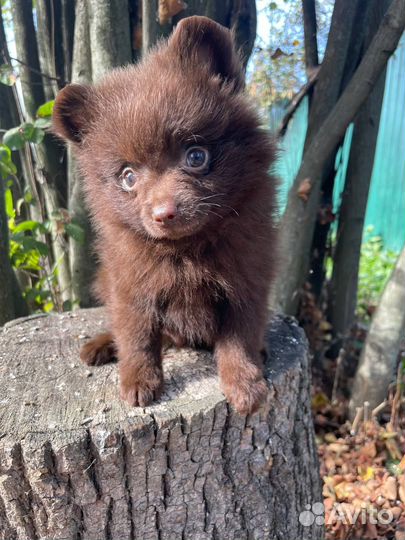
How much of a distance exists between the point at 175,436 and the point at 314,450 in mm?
960

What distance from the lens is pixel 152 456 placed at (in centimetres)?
178

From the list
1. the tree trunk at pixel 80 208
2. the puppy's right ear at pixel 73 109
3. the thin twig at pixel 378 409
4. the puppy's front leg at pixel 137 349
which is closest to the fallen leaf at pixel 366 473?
the thin twig at pixel 378 409

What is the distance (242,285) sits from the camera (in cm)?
205

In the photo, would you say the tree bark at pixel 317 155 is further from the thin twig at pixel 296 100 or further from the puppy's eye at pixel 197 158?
the puppy's eye at pixel 197 158

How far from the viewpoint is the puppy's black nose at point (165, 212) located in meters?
1.65

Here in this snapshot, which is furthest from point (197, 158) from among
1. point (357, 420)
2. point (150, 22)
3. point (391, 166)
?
point (391, 166)

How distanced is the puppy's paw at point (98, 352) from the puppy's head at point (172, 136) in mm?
660

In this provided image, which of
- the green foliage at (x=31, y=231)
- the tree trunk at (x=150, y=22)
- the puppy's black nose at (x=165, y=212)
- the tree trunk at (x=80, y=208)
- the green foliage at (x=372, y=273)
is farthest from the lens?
the green foliage at (x=372, y=273)

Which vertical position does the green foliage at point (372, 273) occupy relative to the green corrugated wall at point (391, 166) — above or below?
below

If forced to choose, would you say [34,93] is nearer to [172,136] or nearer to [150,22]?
[150,22]

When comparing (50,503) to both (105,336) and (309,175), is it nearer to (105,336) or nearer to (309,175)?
(105,336)

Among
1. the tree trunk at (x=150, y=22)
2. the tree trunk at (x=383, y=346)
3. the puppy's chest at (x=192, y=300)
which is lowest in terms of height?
the tree trunk at (x=383, y=346)

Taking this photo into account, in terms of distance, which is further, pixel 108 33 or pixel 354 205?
pixel 354 205

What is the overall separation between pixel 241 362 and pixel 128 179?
91 cm
